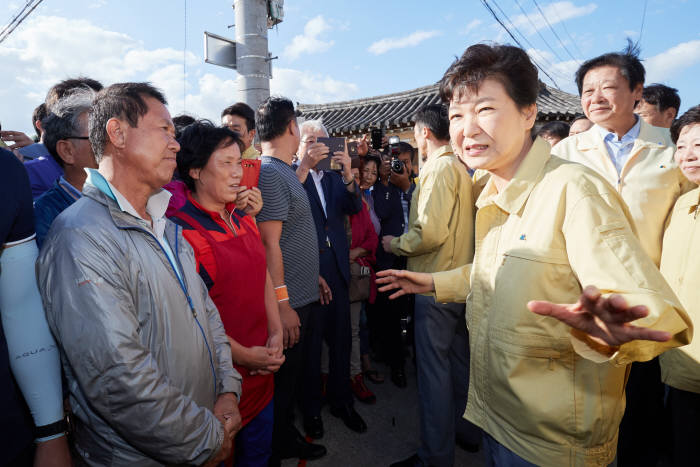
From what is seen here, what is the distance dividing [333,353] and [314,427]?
0.59m

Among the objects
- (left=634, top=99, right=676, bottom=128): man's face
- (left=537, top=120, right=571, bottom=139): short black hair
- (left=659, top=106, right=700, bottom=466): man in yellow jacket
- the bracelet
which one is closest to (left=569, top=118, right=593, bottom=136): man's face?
(left=537, top=120, right=571, bottom=139): short black hair

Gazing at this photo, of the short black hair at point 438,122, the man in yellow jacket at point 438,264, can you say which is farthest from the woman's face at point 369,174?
the man in yellow jacket at point 438,264

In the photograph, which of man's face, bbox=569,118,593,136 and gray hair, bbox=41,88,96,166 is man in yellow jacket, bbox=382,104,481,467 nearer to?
man's face, bbox=569,118,593,136

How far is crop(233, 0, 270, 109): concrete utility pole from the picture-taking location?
4.32 meters

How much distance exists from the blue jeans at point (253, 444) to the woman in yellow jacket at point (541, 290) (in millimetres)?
1201

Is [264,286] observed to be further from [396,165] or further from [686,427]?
[396,165]

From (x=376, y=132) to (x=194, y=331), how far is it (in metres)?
3.52

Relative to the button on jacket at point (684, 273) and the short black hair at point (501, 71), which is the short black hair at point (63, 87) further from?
the button on jacket at point (684, 273)

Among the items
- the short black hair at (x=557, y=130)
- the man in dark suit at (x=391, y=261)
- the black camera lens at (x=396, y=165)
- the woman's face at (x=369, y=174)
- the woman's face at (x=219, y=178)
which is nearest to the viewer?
the woman's face at (x=219, y=178)

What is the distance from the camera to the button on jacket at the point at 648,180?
221 centimetres

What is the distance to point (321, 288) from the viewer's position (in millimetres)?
2957

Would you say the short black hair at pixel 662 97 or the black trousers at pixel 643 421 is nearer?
the black trousers at pixel 643 421

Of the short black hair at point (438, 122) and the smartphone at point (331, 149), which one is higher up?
the short black hair at point (438, 122)

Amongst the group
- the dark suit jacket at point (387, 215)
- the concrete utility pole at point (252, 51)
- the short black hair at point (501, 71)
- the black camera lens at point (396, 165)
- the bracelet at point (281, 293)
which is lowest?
the bracelet at point (281, 293)
